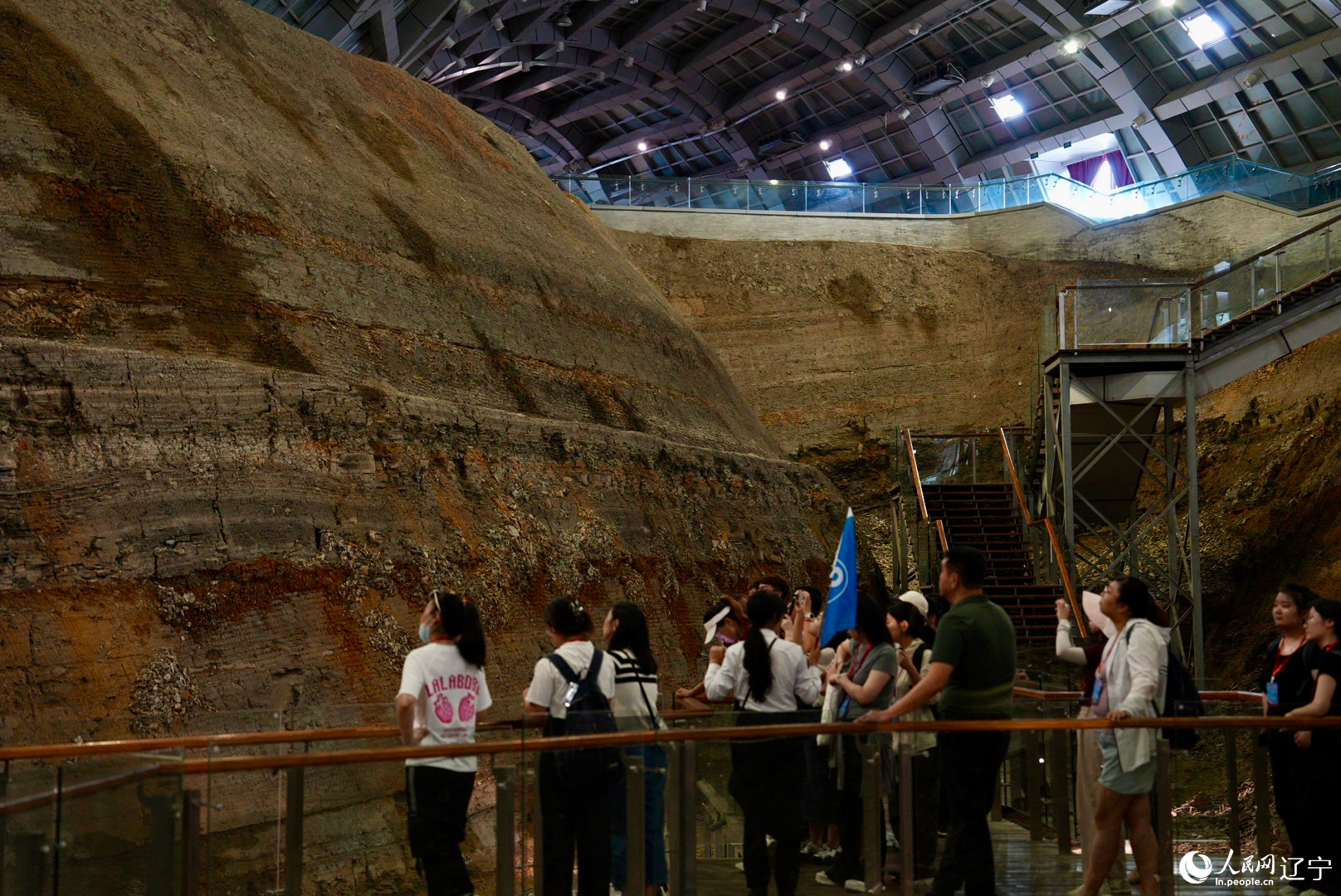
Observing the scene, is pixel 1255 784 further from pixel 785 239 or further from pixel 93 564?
pixel 785 239

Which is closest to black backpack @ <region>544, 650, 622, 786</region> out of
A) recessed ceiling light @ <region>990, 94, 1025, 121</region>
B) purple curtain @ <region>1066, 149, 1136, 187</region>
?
purple curtain @ <region>1066, 149, 1136, 187</region>

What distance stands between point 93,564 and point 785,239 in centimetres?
2376

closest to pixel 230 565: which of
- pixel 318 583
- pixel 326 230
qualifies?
pixel 318 583

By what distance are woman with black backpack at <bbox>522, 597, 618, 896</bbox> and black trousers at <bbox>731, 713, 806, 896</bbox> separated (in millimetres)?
599

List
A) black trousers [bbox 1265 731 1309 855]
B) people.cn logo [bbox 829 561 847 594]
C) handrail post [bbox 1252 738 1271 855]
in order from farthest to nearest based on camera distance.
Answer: people.cn logo [bbox 829 561 847 594], handrail post [bbox 1252 738 1271 855], black trousers [bbox 1265 731 1309 855]

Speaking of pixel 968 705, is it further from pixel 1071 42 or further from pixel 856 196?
pixel 1071 42

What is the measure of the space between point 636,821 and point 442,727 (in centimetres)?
98

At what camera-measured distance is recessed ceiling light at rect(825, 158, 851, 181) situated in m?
45.9

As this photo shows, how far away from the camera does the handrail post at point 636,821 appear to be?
5875mm

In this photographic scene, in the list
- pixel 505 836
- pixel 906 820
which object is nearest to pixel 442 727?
pixel 505 836

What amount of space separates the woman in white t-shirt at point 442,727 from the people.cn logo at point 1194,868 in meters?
3.32

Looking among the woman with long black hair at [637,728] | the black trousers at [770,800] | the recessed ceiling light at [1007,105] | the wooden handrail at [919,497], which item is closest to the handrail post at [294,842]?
the woman with long black hair at [637,728]

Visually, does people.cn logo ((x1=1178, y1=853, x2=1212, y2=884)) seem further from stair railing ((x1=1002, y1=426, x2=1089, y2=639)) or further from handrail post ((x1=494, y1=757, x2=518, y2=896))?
stair railing ((x1=1002, y1=426, x2=1089, y2=639))

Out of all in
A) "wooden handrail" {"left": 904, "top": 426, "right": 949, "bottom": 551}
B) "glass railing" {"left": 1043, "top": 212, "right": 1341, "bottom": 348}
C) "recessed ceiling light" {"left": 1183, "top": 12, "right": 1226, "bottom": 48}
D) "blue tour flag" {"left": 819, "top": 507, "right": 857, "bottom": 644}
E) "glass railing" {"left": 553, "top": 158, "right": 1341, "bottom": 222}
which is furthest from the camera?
"recessed ceiling light" {"left": 1183, "top": 12, "right": 1226, "bottom": 48}
